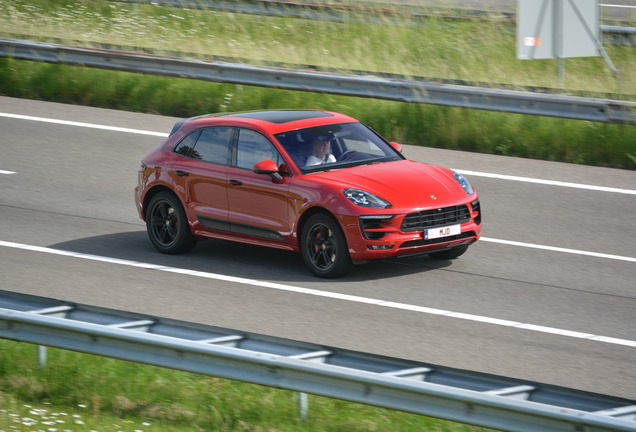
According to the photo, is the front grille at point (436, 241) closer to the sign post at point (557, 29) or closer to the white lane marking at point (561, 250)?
the white lane marking at point (561, 250)

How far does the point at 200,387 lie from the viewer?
277 inches

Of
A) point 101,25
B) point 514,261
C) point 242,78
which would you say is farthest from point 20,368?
point 101,25

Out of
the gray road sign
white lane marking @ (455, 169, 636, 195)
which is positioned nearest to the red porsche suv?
white lane marking @ (455, 169, 636, 195)

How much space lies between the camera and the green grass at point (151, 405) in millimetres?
6329

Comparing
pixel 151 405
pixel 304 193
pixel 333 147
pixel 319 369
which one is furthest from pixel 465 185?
pixel 319 369

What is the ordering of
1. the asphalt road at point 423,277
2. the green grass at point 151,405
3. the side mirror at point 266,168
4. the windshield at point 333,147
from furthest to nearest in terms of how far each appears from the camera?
the windshield at point 333,147 → the side mirror at point 266,168 → the asphalt road at point 423,277 → the green grass at point 151,405

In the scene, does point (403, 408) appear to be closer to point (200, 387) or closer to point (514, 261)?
point (200, 387)

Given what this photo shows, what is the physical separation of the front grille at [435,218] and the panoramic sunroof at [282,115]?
194cm

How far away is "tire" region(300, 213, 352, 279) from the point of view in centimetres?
1001

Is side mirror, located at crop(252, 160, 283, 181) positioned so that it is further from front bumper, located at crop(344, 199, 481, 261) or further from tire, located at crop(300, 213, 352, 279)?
front bumper, located at crop(344, 199, 481, 261)

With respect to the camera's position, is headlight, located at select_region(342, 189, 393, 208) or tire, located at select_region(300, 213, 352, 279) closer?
headlight, located at select_region(342, 189, 393, 208)

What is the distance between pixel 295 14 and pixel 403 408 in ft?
62.6

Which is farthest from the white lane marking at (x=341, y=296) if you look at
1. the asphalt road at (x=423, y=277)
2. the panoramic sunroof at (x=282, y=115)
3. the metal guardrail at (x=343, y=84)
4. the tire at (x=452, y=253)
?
the metal guardrail at (x=343, y=84)

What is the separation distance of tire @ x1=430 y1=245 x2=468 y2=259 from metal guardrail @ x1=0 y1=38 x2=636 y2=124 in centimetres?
479
